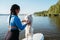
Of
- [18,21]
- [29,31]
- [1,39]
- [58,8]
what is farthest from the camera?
[58,8]

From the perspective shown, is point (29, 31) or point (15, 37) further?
point (29, 31)

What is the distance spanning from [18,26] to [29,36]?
108 centimetres

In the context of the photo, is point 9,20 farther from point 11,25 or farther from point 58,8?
point 58,8

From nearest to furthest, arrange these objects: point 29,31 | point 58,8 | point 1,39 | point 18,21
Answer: point 18,21 < point 29,31 < point 1,39 < point 58,8

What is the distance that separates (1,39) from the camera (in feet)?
44.0

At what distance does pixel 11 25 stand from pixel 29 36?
1069 millimetres

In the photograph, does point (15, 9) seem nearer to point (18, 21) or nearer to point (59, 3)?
point (18, 21)

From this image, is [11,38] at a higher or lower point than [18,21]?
lower

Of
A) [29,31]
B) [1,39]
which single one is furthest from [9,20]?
[1,39]

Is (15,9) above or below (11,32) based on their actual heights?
above

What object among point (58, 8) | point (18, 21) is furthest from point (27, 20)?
point (58, 8)

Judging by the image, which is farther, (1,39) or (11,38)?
(1,39)

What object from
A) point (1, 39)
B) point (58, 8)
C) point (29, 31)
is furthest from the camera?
point (58, 8)

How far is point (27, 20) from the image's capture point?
4.20 m
